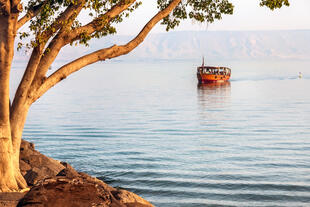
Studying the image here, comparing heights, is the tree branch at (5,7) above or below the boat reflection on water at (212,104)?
above

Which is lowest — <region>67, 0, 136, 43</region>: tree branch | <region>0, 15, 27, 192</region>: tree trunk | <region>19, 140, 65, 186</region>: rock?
<region>19, 140, 65, 186</region>: rock

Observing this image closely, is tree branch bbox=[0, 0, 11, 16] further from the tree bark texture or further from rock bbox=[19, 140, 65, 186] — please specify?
rock bbox=[19, 140, 65, 186]

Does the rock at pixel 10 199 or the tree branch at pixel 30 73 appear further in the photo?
the tree branch at pixel 30 73

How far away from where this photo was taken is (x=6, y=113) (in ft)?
39.2

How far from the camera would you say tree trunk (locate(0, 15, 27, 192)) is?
11.4m

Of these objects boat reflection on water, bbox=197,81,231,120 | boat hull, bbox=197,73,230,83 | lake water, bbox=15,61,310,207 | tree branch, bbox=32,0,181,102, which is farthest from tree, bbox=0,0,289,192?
boat hull, bbox=197,73,230,83

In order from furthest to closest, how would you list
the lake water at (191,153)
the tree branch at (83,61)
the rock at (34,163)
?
the lake water at (191,153) → the rock at (34,163) → the tree branch at (83,61)

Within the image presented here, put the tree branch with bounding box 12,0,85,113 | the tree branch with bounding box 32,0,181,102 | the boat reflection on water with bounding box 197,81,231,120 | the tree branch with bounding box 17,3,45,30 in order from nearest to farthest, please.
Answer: the tree branch with bounding box 12,0,85,113
the tree branch with bounding box 32,0,181,102
the tree branch with bounding box 17,3,45,30
the boat reflection on water with bounding box 197,81,231,120

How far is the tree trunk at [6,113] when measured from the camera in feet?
37.4

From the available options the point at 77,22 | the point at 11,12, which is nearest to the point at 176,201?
the point at 77,22

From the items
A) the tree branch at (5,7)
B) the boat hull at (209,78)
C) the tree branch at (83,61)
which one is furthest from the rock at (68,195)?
the boat hull at (209,78)

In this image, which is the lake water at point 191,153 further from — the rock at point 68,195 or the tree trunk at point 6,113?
the tree trunk at point 6,113

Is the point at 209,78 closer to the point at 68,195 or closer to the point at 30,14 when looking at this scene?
the point at 30,14

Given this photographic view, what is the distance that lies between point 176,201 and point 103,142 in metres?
14.9
